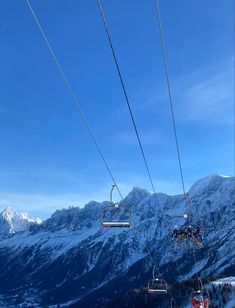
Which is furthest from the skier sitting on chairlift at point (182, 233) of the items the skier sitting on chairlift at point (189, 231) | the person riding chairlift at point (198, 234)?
the person riding chairlift at point (198, 234)

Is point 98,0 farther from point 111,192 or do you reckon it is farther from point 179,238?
point 179,238

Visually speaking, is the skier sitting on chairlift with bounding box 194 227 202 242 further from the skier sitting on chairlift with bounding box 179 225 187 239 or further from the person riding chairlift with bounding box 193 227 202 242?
the skier sitting on chairlift with bounding box 179 225 187 239

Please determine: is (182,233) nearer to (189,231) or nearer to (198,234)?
(189,231)

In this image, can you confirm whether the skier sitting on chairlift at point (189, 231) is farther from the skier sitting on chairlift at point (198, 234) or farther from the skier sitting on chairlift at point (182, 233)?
the skier sitting on chairlift at point (198, 234)

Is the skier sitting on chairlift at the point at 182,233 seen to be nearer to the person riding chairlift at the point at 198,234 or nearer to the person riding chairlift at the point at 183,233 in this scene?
the person riding chairlift at the point at 183,233

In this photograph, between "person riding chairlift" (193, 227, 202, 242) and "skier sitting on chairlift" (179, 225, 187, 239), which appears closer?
"person riding chairlift" (193, 227, 202, 242)

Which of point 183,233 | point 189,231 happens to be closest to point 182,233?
point 183,233

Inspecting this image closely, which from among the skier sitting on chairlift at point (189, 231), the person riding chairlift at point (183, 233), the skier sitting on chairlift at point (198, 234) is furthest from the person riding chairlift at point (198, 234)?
the person riding chairlift at point (183, 233)

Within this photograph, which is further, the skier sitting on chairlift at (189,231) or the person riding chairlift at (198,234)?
the skier sitting on chairlift at (189,231)

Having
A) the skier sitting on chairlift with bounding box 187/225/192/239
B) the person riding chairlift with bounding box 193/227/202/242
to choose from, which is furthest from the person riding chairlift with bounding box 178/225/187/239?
the person riding chairlift with bounding box 193/227/202/242

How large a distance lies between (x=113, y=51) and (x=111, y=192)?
1779cm

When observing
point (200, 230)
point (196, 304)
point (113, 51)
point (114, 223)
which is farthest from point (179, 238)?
point (113, 51)

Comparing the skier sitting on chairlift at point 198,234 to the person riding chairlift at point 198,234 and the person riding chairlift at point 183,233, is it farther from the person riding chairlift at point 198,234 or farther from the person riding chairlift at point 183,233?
the person riding chairlift at point 183,233

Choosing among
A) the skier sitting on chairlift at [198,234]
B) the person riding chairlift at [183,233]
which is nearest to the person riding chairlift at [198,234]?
the skier sitting on chairlift at [198,234]
